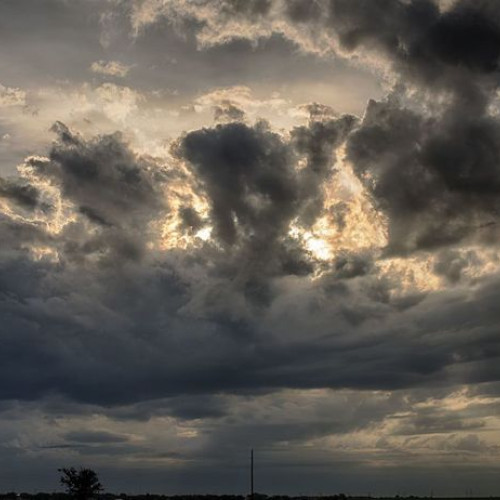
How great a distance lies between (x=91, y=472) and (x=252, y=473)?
27.8m

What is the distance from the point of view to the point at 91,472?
129250mm

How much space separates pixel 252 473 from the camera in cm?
11681

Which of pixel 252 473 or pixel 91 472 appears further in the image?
pixel 91 472
